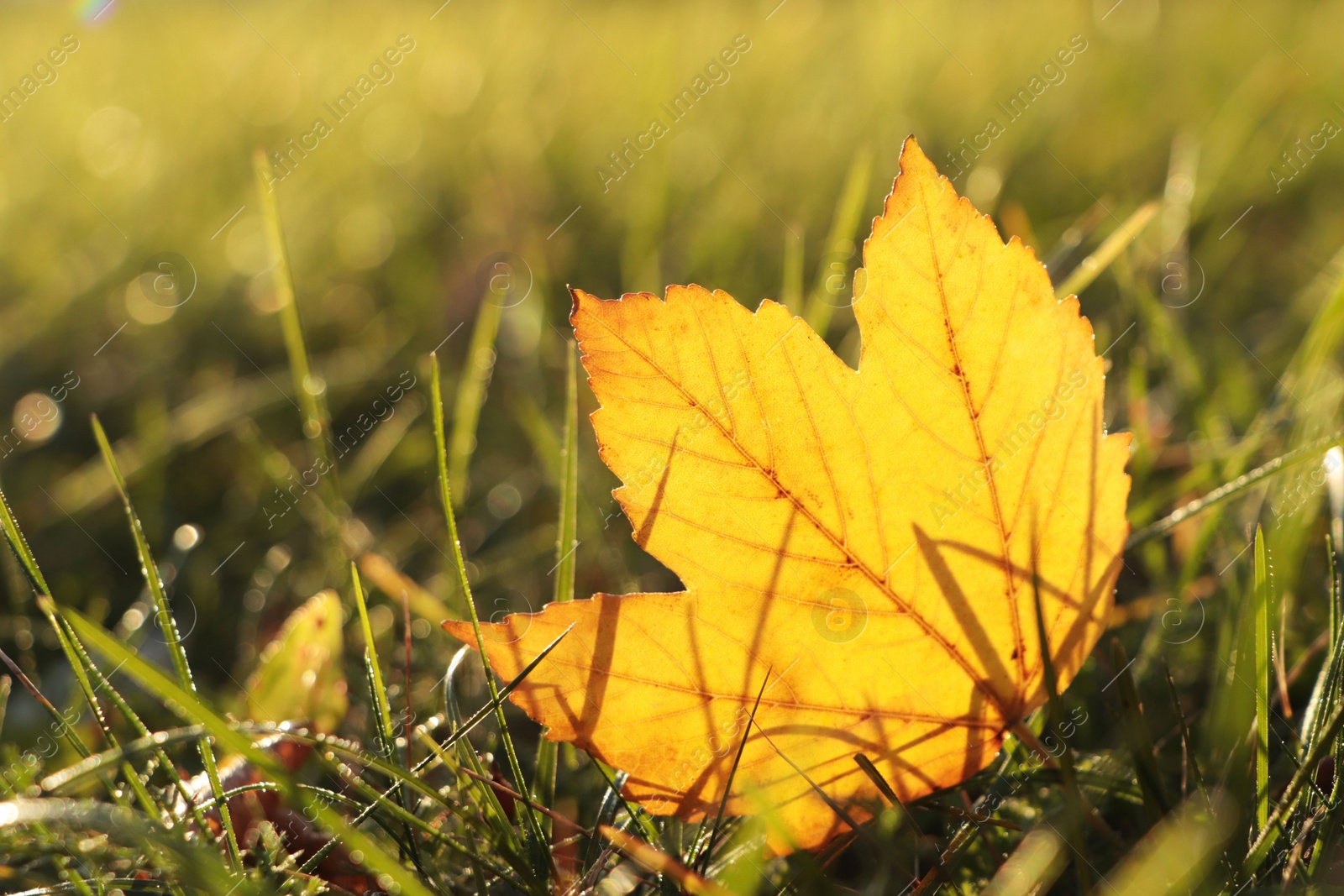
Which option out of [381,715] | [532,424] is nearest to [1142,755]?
[381,715]

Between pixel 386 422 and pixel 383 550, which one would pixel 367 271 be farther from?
pixel 383 550

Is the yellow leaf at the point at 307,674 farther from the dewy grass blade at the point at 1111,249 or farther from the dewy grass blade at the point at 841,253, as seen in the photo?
the dewy grass blade at the point at 1111,249

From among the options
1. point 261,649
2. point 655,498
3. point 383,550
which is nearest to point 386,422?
point 383,550

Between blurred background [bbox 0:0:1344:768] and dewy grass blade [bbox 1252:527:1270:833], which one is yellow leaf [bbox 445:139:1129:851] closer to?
dewy grass blade [bbox 1252:527:1270:833]

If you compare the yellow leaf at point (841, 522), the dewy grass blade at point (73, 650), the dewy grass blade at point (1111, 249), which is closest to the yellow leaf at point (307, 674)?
the dewy grass blade at point (73, 650)

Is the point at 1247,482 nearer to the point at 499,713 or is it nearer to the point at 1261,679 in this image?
the point at 1261,679

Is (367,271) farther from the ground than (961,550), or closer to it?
farther from the ground
